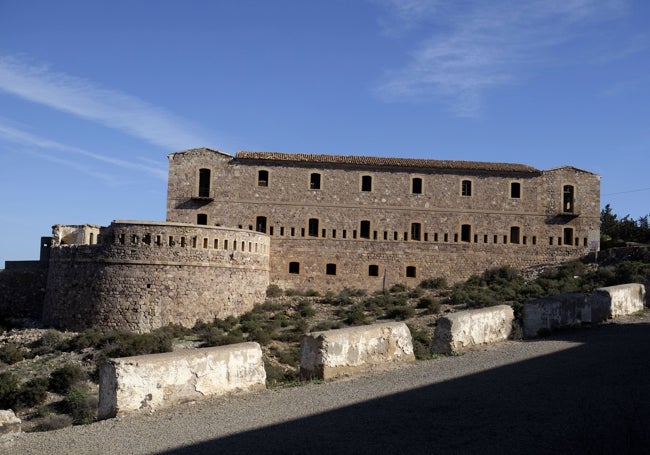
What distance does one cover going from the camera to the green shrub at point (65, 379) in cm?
2173

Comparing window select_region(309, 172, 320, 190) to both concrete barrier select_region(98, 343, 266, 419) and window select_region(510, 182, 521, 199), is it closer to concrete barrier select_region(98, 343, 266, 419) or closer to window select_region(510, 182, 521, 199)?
window select_region(510, 182, 521, 199)

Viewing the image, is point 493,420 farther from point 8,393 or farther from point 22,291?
point 22,291

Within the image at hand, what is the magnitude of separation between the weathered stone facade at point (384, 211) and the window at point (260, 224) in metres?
0.05

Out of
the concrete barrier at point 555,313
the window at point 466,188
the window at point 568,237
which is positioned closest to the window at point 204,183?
the window at point 466,188

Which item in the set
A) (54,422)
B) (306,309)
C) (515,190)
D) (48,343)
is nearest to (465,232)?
(515,190)

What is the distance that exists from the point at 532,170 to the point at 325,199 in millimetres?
11201

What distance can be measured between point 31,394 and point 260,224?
15683mm

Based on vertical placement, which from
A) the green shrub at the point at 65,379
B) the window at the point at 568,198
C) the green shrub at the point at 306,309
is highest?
the window at the point at 568,198

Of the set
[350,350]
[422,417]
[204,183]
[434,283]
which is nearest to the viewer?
[422,417]

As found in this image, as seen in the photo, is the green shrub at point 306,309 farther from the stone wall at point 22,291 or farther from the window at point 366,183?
the stone wall at point 22,291

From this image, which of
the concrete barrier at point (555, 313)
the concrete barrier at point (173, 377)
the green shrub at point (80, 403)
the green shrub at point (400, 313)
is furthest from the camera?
the green shrub at point (400, 313)

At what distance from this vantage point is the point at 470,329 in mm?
10453

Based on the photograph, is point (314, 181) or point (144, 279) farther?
point (314, 181)

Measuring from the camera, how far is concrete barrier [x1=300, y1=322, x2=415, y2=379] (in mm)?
8781
